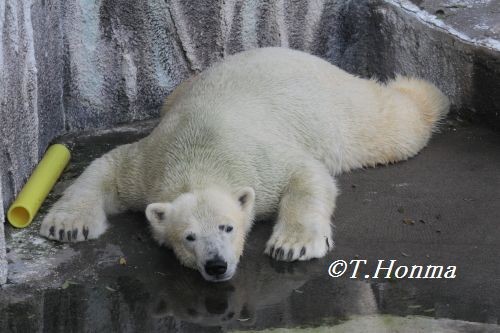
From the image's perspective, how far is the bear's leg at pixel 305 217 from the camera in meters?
4.02

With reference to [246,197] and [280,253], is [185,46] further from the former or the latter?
[280,253]

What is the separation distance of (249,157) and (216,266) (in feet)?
2.69

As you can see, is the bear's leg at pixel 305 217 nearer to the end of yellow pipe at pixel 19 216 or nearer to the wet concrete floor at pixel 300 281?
the wet concrete floor at pixel 300 281

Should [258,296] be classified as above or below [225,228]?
below

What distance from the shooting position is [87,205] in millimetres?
4355

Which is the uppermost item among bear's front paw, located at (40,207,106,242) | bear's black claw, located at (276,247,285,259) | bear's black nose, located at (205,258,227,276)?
bear's black nose, located at (205,258,227,276)

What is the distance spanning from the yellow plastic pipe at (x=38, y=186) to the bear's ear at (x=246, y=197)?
1056mm

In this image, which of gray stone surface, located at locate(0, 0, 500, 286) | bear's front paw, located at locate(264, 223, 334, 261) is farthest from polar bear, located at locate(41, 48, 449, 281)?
gray stone surface, located at locate(0, 0, 500, 286)

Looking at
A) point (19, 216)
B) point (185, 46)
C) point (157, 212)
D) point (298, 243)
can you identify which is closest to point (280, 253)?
point (298, 243)

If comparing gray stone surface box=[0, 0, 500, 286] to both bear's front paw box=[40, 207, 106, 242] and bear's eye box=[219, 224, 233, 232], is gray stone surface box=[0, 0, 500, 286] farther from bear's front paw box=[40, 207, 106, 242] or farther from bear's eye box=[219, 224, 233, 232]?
bear's eye box=[219, 224, 233, 232]

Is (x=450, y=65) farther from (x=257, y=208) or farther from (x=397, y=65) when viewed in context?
(x=257, y=208)

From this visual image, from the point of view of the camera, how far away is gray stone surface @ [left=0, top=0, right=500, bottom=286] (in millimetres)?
5238

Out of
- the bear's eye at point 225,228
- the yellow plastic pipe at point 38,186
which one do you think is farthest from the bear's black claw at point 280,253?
the yellow plastic pipe at point 38,186

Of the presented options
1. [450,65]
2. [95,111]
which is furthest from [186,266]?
[450,65]
